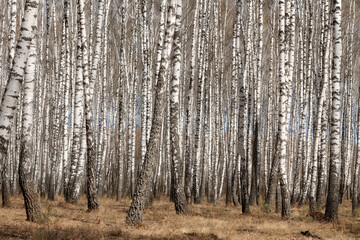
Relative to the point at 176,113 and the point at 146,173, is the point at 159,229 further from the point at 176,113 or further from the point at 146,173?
the point at 176,113

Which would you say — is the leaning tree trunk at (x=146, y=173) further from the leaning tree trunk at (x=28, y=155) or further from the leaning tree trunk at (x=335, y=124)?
the leaning tree trunk at (x=335, y=124)

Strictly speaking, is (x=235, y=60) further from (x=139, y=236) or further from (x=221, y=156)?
(x=221, y=156)

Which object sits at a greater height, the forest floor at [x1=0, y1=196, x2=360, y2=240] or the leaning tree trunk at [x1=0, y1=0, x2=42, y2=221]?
the leaning tree trunk at [x1=0, y1=0, x2=42, y2=221]

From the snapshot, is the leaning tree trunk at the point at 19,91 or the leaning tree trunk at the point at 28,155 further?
the leaning tree trunk at the point at 28,155

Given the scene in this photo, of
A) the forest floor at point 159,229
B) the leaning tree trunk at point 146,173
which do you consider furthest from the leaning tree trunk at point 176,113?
the leaning tree trunk at point 146,173

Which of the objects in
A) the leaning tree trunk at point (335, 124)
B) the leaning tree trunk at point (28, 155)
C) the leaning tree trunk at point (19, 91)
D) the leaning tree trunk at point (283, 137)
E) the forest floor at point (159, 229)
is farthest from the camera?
the leaning tree trunk at point (283, 137)

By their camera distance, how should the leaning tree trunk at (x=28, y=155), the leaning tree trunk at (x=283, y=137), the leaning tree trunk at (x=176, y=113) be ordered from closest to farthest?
the leaning tree trunk at (x=28, y=155)
the leaning tree trunk at (x=176, y=113)
the leaning tree trunk at (x=283, y=137)

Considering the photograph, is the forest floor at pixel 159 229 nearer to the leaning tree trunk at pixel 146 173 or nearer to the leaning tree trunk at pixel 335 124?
the leaning tree trunk at pixel 146 173

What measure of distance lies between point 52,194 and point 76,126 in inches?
200

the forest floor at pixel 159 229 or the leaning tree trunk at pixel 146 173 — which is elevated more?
the leaning tree trunk at pixel 146 173

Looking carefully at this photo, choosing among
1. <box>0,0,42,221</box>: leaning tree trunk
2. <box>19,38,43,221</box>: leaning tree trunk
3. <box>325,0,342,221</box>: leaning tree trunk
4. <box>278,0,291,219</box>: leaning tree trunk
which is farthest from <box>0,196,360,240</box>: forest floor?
<box>0,0,42,221</box>: leaning tree trunk

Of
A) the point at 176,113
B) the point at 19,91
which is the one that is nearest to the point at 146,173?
the point at 176,113

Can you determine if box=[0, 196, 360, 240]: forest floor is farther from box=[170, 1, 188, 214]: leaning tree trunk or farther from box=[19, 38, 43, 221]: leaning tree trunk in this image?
box=[170, 1, 188, 214]: leaning tree trunk

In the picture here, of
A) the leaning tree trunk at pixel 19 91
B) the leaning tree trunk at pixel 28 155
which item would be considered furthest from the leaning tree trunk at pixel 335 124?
the leaning tree trunk at pixel 19 91
